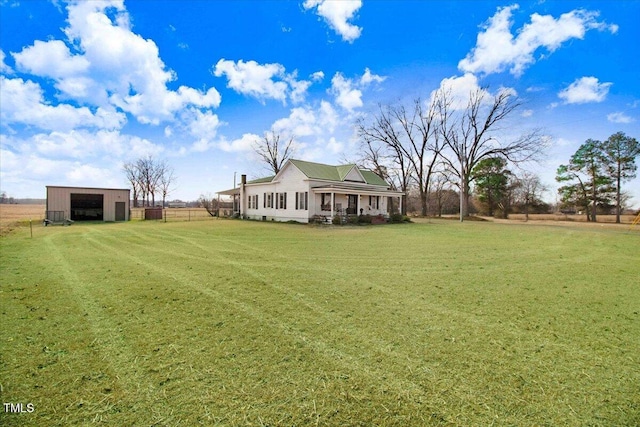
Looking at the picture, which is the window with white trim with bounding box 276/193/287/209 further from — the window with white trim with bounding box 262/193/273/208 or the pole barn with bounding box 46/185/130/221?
Result: the pole barn with bounding box 46/185/130/221

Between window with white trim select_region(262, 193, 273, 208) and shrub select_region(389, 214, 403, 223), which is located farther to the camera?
window with white trim select_region(262, 193, 273, 208)

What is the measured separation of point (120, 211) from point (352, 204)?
68.8ft

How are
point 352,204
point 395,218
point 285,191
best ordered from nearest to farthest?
point 285,191 < point 395,218 < point 352,204

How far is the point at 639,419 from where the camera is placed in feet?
7.59

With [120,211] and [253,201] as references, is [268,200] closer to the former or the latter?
[253,201]

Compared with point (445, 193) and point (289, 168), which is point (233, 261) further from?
point (445, 193)

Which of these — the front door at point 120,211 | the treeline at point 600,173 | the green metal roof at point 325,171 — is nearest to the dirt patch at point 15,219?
the front door at point 120,211

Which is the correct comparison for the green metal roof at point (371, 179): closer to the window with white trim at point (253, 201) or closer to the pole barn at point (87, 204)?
the window with white trim at point (253, 201)

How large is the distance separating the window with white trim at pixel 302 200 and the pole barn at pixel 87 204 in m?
15.9

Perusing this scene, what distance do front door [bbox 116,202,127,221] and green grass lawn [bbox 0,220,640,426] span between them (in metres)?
22.2

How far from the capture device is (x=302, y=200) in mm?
24031

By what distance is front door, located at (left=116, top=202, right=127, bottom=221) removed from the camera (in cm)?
2659

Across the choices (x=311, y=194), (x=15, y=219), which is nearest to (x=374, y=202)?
(x=311, y=194)

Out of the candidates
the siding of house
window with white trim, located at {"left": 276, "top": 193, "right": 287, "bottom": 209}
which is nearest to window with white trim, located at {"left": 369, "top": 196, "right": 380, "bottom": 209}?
the siding of house
